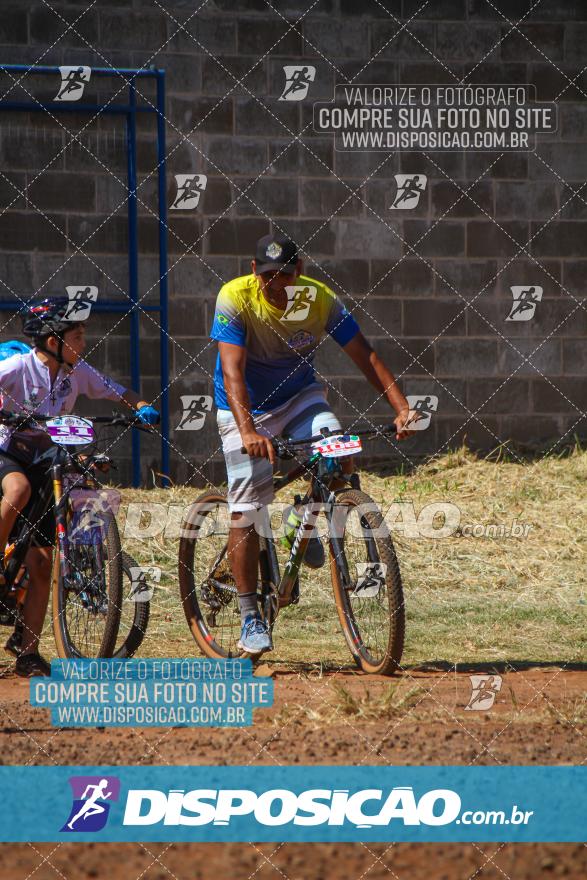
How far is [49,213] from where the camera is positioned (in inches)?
421

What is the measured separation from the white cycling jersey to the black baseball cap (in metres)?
0.92

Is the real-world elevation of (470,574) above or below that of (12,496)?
below

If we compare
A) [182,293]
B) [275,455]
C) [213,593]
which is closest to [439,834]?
[275,455]

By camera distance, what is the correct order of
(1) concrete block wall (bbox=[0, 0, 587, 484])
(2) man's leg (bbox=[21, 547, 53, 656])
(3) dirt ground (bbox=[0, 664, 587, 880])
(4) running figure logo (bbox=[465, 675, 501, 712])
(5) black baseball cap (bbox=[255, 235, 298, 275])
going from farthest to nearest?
1. (1) concrete block wall (bbox=[0, 0, 587, 484])
2. (2) man's leg (bbox=[21, 547, 53, 656])
3. (5) black baseball cap (bbox=[255, 235, 298, 275])
4. (4) running figure logo (bbox=[465, 675, 501, 712])
5. (3) dirt ground (bbox=[0, 664, 587, 880])

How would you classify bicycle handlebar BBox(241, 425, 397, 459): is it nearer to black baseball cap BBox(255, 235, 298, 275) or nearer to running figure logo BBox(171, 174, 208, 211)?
black baseball cap BBox(255, 235, 298, 275)

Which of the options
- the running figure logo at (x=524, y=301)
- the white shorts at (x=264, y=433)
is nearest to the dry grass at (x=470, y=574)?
the white shorts at (x=264, y=433)

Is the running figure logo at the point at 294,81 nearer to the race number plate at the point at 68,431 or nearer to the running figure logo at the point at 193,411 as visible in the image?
the running figure logo at the point at 193,411

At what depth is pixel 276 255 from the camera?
6.16 metres

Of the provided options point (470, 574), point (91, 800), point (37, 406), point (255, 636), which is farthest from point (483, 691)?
point (470, 574)

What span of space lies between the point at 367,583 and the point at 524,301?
19.7 feet

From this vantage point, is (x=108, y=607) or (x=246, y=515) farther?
(x=246, y=515)

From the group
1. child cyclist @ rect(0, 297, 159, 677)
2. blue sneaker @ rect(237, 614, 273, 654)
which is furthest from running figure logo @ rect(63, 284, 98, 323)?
blue sneaker @ rect(237, 614, 273, 654)

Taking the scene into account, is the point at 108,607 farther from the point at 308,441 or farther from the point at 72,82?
the point at 72,82

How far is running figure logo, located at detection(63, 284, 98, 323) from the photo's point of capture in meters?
10.6
